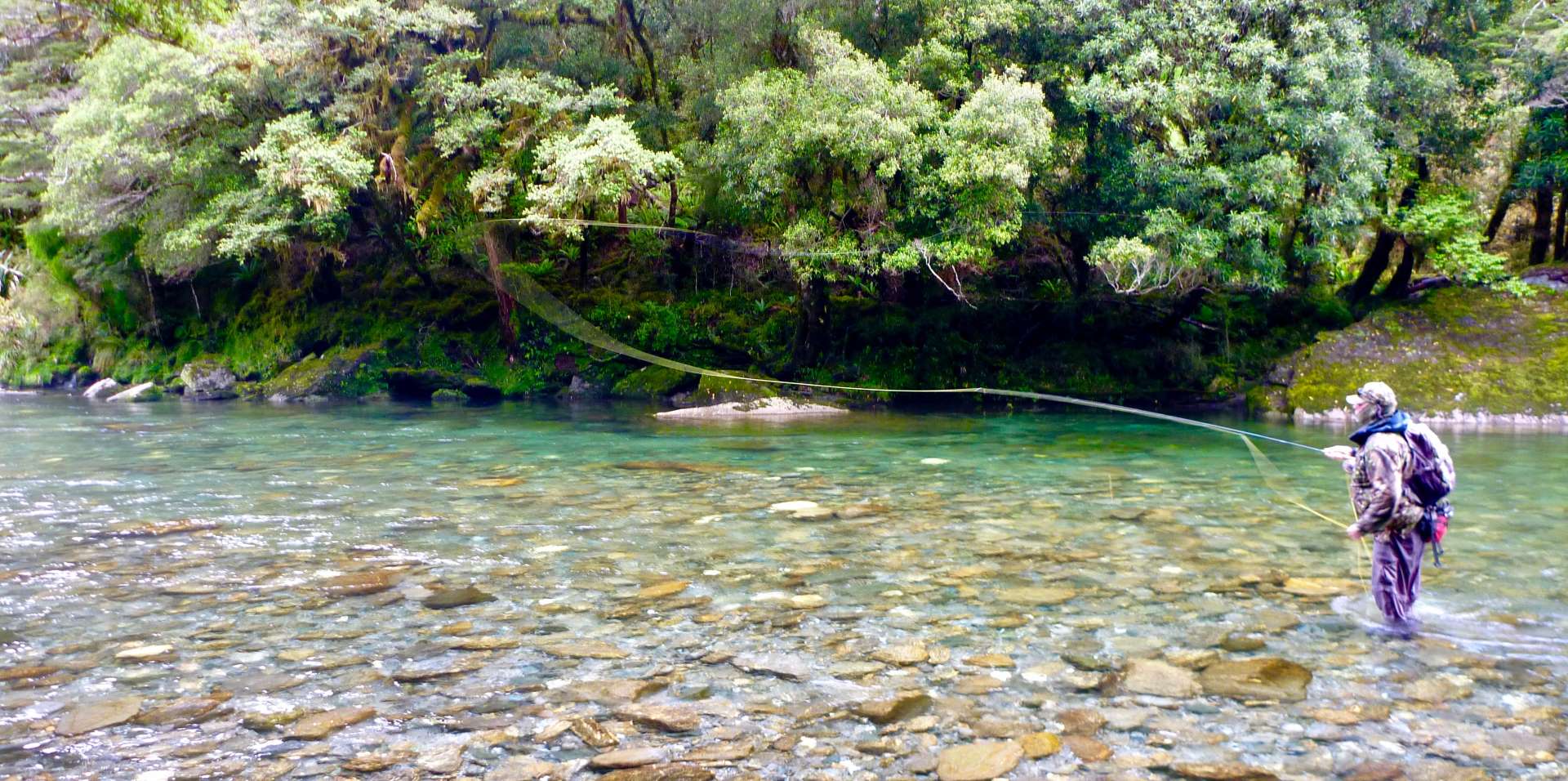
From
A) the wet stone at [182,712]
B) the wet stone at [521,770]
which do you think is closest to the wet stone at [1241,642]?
the wet stone at [521,770]

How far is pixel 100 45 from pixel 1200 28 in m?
24.6

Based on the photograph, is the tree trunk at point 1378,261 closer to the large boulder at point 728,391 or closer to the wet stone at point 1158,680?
the large boulder at point 728,391

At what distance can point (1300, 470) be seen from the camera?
11.6 metres

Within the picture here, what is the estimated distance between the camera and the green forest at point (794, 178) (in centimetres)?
1540

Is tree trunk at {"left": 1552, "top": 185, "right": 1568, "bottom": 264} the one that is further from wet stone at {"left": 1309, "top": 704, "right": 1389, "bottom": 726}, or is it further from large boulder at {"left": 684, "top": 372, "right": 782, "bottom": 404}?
wet stone at {"left": 1309, "top": 704, "right": 1389, "bottom": 726}

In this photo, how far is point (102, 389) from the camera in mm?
24812

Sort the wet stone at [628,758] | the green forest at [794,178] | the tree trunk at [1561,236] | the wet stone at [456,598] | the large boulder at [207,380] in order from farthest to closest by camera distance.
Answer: the large boulder at [207,380] < the tree trunk at [1561,236] < the green forest at [794,178] < the wet stone at [456,598] < the wet stone at [628,758]

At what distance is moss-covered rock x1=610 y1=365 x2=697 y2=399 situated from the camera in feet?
70.7

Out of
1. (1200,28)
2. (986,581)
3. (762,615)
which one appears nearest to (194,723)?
(762,615)

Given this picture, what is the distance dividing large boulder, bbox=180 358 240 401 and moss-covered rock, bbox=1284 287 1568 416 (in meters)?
22.0

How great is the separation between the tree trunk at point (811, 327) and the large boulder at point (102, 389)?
53.5ft

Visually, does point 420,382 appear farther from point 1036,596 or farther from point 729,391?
point 1036,596

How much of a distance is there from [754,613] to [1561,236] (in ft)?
71.3

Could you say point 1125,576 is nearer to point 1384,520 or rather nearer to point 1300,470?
point 1384,520
